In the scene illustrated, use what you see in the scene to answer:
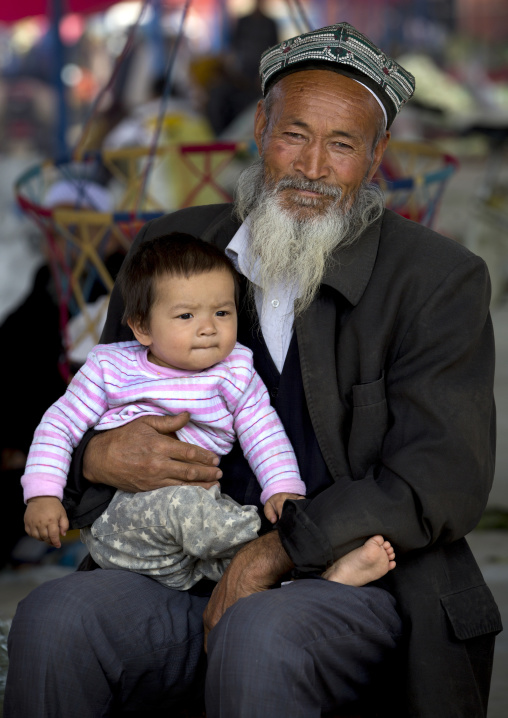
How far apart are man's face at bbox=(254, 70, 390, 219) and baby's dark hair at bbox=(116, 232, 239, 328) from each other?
28 centimetres

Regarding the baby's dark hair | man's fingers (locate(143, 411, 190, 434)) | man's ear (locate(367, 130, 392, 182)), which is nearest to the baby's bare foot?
man's fingers (locate(143, 411, 190, 434))

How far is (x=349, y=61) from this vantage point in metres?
2.20

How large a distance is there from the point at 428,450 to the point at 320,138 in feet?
2.64

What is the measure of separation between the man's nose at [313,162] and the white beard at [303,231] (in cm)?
3

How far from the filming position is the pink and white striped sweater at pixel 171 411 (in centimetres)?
210

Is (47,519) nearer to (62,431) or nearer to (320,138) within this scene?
(62,431)

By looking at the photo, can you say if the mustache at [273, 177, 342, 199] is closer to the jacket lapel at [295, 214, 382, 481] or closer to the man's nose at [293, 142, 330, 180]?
the man's nose at [293, 142, 330, 180]

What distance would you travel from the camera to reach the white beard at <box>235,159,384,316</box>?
7.25 ft

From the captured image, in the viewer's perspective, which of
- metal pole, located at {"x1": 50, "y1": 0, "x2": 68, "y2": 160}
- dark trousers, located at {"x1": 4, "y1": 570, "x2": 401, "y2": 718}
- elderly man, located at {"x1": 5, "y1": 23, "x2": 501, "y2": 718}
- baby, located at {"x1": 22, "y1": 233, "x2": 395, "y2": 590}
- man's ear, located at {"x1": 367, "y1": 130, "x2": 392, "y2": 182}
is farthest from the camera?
metal pole, located at {"x1": 50, "y1": 0, "x2": 68, "y2": 160}

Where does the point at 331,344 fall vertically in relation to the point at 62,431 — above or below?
above

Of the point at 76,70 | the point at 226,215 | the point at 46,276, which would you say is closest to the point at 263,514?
the point at 226,215

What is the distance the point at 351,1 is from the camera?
2091 cm

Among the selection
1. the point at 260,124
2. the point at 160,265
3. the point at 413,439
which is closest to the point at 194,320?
the point at 160,265

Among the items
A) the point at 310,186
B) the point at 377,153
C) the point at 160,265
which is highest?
the point at 377,153
